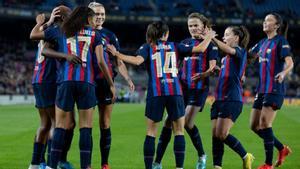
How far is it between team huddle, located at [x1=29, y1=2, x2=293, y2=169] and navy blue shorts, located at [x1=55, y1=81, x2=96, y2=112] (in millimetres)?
12

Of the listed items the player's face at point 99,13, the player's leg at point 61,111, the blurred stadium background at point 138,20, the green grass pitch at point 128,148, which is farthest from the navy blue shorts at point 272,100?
the blurred stadium background at point 138,20

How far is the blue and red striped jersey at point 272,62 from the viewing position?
896cm

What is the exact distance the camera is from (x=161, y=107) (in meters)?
7.72

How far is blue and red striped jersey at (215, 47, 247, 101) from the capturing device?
8.55 m

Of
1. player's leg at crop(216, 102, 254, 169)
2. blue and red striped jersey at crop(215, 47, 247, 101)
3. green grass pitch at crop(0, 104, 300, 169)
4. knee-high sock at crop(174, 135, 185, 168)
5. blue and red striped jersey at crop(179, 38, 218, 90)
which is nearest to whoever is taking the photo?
knee-high sock at crop(174, 135, 185, 168)

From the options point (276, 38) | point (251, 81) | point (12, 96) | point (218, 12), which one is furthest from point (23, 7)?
point (276, 38)

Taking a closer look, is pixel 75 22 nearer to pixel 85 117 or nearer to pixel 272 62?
pixel 85 117

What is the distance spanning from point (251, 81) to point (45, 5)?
18.7m

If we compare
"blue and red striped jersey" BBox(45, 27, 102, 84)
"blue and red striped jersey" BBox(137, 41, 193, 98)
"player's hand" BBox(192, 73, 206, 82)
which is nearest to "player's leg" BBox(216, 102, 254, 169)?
"player's hand" BBox(192, 73, 206, 82)

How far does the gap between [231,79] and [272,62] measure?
83 cm

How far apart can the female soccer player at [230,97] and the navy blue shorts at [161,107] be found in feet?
3.26

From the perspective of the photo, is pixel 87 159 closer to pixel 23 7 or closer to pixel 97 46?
pixel 97 46

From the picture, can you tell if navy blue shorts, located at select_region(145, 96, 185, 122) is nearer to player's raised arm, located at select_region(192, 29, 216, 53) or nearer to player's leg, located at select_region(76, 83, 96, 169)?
player's raised arm, located at select_region(192, 29, 216, 53)

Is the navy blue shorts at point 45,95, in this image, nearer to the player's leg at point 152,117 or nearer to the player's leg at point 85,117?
the player's leg at point 85,117
